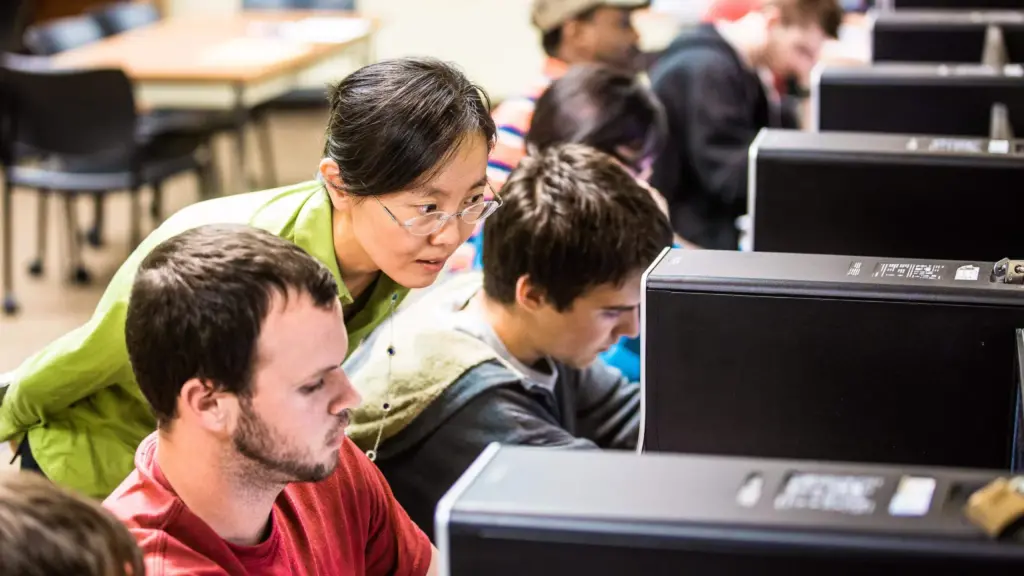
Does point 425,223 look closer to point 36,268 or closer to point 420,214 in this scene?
point 420,214

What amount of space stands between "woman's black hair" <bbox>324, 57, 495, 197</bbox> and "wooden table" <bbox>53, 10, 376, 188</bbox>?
9.92 ft

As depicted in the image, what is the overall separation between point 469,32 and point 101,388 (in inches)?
226

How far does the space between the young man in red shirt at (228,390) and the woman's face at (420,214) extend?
333 millimetres

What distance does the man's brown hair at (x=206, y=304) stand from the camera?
3.48ft

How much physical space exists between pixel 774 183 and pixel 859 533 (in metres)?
0.98

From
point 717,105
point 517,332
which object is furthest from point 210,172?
point 517,332

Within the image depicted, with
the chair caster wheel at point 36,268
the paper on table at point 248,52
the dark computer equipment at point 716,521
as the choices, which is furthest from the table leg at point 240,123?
the dark computer equipment at point 716,521

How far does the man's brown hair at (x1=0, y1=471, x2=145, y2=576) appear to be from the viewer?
2.60 feet

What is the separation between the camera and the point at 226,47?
5.12 meters

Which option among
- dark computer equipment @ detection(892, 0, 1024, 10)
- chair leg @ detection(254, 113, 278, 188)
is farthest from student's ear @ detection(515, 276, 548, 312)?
chair leg @ detection(254, 113, 278, 188)

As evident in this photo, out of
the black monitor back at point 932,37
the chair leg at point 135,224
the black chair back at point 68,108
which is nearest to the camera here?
the black monitor back at point 932,37

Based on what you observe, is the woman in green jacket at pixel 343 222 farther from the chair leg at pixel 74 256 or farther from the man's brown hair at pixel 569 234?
the chair leg at pixel 74 256

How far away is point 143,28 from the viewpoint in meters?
5.69

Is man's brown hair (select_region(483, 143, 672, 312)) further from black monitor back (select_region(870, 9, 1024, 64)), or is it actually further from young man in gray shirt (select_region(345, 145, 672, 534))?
black monitor back (select_region(870, 9, 1024, 64))
